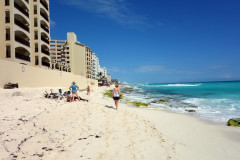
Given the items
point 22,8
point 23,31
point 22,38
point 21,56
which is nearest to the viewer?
point 21,56

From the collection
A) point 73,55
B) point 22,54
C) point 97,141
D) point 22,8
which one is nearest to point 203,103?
point 97,141

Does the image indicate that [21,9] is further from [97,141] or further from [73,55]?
[73,55]

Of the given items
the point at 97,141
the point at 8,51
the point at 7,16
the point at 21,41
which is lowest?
the point at 97,141

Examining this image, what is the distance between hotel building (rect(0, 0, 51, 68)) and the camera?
68.1 ft

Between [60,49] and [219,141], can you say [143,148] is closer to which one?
[219,141]

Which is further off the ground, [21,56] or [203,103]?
[21,56]

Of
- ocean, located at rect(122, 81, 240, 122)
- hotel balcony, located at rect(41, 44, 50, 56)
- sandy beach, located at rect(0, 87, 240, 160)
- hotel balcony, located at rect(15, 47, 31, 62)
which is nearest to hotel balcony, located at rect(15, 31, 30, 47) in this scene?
hotel balcony, located at rect(15, 47, 31, 62)

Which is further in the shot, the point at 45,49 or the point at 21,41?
the point at 45,49

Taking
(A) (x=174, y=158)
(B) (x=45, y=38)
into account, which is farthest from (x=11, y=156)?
(B) (x=45, y=38)

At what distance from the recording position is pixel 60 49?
64.3 m

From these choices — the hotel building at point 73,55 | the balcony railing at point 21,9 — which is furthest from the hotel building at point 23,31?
the hotel building at point 73,55

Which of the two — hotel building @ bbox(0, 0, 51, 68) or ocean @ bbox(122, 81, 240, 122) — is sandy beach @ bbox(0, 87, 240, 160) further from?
hotel building @ bbox(0, 0, 51, 68)

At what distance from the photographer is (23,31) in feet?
75.8

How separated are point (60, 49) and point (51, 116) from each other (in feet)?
212
